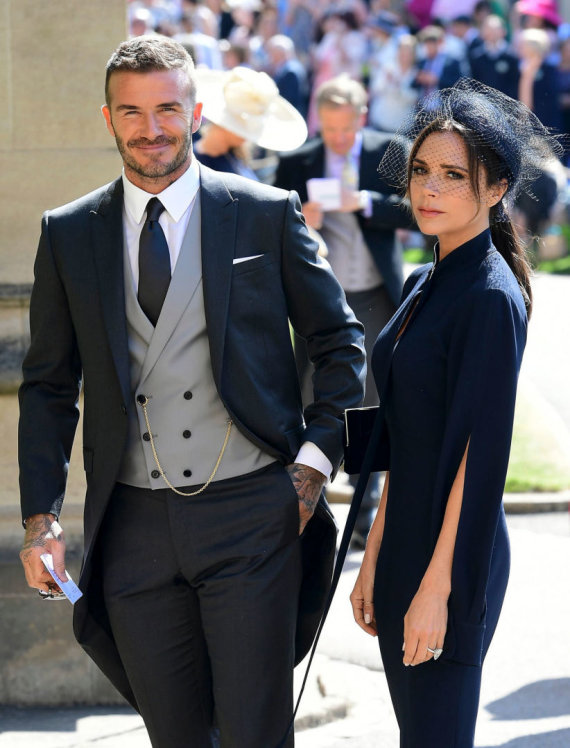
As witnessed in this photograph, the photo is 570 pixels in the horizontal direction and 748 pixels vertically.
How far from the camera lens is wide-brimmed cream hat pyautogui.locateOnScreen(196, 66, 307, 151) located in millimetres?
6484

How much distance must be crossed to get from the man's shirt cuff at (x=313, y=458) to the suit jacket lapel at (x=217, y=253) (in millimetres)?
295

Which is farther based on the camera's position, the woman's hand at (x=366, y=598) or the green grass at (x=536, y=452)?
the green grass at (x=536, y=452)

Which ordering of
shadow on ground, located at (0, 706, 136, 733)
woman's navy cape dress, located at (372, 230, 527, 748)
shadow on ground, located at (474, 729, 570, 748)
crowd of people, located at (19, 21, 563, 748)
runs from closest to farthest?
woman's navy cape dress, located at (372, 230, 527, 748), crowd of people, located at (19, 21, 563, 748), shadow on ground, located at (474, 729, 570, 748), shadow on ground, located at (0, 706, 136, 733)

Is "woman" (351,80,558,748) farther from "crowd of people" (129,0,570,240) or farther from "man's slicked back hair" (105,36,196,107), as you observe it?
"crowd of people" (129,0,570,240)

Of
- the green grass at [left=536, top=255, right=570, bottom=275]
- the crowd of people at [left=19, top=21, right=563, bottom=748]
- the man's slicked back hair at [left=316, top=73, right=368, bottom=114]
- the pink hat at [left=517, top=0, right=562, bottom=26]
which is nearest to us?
the crowd of people at [left=19, top=21, right=563, bottom=748]

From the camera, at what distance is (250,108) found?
6609 mm

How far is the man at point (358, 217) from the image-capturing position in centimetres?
659

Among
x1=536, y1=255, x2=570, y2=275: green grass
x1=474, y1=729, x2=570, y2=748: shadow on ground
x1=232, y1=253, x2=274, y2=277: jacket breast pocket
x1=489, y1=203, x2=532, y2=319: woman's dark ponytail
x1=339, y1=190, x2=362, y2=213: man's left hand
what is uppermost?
x1=489, y1=203, x2=532, y2=319: woman's dark ponytail

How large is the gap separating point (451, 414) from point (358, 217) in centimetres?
380

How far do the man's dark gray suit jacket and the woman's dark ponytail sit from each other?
0.48 m

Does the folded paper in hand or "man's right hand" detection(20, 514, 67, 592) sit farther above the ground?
the folded paper in hand

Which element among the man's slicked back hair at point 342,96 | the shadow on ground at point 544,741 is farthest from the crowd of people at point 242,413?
the man's slicked back hair at point 342,96

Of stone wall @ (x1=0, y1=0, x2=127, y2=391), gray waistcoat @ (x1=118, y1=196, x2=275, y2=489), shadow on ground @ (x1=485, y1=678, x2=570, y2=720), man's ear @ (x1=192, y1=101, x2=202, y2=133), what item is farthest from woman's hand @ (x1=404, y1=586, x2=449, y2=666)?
stone wall @ (x1=0, y1=0, x2=127, y2=391)

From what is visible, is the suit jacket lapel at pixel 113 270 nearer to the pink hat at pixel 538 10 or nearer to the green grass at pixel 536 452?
the green grass at pixel 536 452
